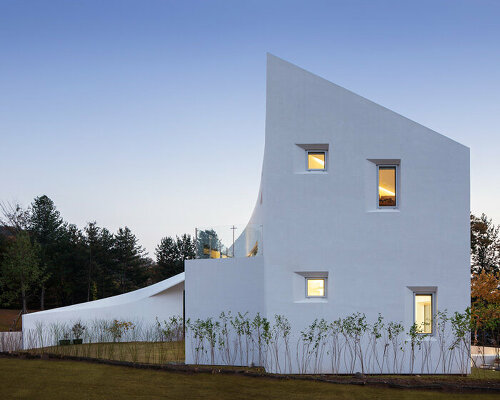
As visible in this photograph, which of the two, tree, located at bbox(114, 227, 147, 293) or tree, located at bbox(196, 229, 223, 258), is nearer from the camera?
tree, located at bbox(196, 229, 223, 258)

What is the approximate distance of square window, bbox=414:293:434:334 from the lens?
28.8 ft

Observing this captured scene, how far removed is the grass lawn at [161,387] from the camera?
6.92 meters

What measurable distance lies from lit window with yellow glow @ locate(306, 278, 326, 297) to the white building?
20 millimetres

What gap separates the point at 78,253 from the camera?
33031 millimetres

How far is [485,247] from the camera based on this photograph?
32.6m

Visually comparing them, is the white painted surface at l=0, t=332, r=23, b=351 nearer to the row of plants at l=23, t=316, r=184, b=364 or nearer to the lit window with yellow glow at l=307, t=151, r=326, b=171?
the row of plants at l=23, t=316, r=184, b=364

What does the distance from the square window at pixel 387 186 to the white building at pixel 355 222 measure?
2 cm

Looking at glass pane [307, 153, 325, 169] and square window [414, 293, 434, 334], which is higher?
glass pane [307, 153, 325, 169]

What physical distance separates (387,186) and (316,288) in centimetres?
254

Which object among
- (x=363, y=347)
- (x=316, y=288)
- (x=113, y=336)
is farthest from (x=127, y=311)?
(x=363, y=347)

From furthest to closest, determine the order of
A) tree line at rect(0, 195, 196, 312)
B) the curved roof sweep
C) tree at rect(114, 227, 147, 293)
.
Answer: tree at rect(114, 227, 147, 293) < tree line at rect(0, 195, 196, 312) < the curved roof sweep

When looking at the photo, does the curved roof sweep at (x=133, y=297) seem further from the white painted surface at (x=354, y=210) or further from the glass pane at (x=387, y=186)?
the glass pane at (x=387, y=186)

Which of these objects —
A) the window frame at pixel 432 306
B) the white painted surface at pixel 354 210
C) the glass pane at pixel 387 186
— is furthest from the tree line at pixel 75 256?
the window frame at pixel 432 306

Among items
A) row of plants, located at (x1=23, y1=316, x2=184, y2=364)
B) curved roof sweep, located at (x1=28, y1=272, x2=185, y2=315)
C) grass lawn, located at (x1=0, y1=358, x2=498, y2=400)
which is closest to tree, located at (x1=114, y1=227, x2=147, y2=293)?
curved roof sweep, located at (x1=28, y1=272, x2=185, y2=315)
